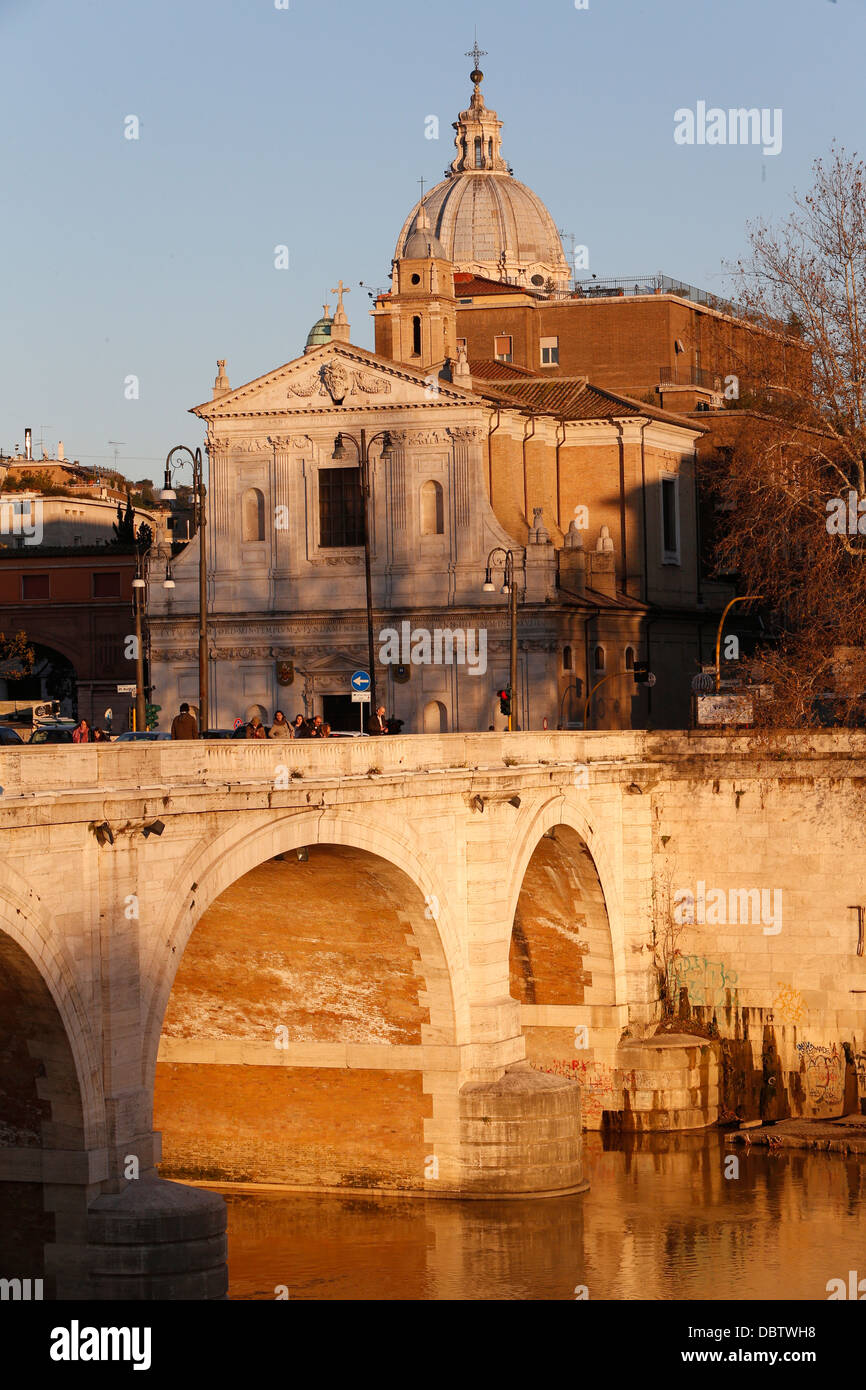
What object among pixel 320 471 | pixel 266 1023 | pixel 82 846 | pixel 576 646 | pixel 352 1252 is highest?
pixel 320 471

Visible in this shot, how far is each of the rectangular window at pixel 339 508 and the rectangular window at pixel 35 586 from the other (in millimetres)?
14001

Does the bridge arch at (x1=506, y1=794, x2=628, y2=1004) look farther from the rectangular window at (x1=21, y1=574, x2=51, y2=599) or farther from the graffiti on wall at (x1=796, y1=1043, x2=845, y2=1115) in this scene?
the rectangular window at (x1=21, y1=574, x2=51, y2=599)

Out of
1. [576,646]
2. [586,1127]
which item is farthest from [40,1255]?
[576,646]

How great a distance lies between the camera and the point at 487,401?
5753cm

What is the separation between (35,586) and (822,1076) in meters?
38.6

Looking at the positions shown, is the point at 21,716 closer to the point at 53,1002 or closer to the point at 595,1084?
the point at 595,1084

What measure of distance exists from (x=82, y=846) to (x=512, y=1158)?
12.2 m

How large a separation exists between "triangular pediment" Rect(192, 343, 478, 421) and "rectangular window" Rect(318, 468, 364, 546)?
5.97ft

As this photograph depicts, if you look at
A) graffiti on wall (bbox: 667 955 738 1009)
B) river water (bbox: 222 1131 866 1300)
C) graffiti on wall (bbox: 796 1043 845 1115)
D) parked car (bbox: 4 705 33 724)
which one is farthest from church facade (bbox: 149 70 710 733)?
river water (bbox: 222 1131 866 1300)

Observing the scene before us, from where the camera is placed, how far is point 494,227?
3794 inches

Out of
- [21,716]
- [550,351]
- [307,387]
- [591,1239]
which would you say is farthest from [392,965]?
[550,351]

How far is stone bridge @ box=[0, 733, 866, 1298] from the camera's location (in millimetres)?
22062

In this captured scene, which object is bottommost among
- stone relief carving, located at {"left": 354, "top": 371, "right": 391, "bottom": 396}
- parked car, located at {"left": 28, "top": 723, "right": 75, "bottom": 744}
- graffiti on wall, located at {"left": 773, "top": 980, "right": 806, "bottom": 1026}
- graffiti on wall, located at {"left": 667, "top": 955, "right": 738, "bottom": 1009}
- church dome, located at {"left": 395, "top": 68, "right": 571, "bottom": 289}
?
graffiti on wall, located at {"left": 773, "top": 980, "right": 806, "bottom": 1026}
